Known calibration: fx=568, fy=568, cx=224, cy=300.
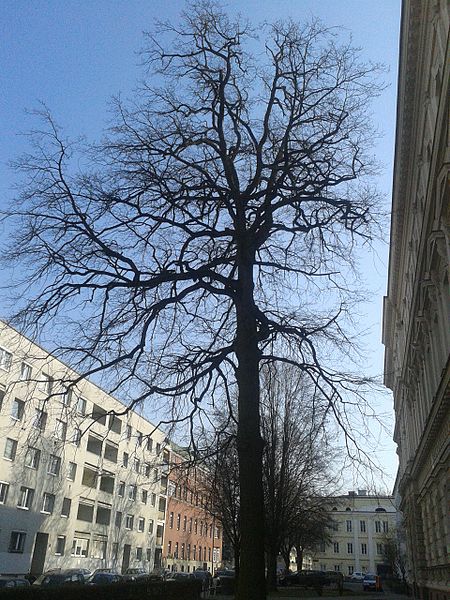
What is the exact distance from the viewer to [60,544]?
4466cm

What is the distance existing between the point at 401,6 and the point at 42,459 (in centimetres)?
3713

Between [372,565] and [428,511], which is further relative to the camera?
[372,565]

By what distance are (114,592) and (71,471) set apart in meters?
30.4

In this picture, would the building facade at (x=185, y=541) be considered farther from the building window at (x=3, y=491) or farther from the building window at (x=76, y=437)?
the building window at (x=76, y=437)

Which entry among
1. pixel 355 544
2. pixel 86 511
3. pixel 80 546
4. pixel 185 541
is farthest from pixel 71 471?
pixel 355 544

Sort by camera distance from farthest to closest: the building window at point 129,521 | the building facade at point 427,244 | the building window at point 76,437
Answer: the building window at point 129,521 < the building facade at point 427,244 < the building window at point 76,437

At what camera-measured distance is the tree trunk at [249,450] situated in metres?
11.8

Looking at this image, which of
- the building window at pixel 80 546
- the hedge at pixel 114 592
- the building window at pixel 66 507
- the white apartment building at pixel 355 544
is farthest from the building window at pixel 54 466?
the white apartment building at pixel 355 544

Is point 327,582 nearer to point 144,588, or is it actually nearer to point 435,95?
point 144,588

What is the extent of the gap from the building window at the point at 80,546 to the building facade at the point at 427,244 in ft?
92.9

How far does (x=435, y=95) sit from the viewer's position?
16.9m

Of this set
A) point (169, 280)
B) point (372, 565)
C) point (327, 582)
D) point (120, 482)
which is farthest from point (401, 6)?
point (372, 565)

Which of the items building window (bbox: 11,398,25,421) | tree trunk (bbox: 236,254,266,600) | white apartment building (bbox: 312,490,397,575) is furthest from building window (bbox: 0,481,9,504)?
white apartment building (bbox: 312,490,397,575)

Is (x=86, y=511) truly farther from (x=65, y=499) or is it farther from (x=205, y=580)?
(x=205, y=580)
